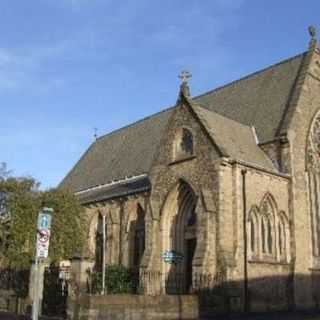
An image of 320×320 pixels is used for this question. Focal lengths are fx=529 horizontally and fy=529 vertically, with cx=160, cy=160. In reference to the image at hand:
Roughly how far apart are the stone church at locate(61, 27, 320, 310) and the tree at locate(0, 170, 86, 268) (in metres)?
3.73

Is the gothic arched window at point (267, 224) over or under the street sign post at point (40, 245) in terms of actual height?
over

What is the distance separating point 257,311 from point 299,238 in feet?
17.8

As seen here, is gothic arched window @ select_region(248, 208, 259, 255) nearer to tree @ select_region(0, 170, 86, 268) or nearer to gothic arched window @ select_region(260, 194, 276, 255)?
gothic arched window @ select_region(260, 194, 276, 255)

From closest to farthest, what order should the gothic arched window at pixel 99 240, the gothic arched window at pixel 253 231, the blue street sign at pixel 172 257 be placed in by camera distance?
the gothic arched window at pixel 253 231
the blue street sign at pixel 172 257
the gothic arched window at pixel 99 240

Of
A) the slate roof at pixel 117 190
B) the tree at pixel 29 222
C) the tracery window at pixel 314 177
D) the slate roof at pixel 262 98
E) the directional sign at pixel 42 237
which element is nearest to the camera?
the directional sign at pixel 42 237

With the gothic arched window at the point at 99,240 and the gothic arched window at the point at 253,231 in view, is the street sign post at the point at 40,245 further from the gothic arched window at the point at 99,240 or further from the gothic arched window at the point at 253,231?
the gothic arched window at the point at 99,240

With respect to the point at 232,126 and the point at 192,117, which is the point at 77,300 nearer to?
the point at 192,117

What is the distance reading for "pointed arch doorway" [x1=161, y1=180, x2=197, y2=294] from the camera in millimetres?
29375

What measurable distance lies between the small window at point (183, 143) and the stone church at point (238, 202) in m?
0.06

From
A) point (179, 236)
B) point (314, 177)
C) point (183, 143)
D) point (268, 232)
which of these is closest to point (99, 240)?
point (179, 236)

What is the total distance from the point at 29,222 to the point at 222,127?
12689 mm

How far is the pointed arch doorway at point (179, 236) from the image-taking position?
29.4 meters

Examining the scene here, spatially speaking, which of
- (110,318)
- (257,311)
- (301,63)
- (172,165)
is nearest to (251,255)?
(257,311)

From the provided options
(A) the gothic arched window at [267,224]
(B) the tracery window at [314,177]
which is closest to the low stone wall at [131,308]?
(A) the gothic arched window at [267,224]
